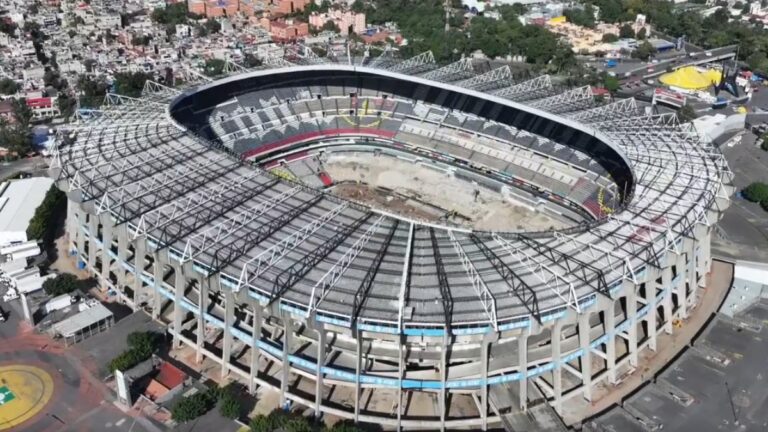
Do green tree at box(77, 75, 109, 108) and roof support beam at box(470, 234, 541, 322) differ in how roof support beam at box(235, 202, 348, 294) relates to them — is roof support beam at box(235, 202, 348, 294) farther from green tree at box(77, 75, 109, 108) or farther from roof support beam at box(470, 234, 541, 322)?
green tree at box(77, 75, 109, 108)

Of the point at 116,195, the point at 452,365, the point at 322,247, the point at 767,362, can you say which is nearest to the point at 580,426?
the point at 452,365

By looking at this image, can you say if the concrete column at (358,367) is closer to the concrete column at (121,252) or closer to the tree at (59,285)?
the concrete column at (121,252)

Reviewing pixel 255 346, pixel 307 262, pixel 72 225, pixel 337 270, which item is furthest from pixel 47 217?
pixel 337 270

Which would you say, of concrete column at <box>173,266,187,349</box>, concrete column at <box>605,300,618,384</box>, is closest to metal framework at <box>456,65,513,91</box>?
concrete column at <box>605,300,618,384</box>

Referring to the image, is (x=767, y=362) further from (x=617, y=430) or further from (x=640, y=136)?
(x=640, y=136)

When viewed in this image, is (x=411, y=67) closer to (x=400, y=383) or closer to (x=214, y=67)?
(x=214, y=67)
